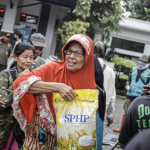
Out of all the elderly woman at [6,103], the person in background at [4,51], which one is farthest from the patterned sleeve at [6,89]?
the person in background at [4,51]

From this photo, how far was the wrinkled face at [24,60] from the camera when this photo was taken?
3.19m

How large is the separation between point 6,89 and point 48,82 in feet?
2.68

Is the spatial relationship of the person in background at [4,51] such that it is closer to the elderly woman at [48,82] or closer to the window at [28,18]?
the elderly woman at [48,82]

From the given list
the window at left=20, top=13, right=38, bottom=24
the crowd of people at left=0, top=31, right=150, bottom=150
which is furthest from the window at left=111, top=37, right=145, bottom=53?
the crowd of people at left=0, top=31, right=150, bottom=150

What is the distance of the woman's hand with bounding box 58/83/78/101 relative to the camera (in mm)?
2100

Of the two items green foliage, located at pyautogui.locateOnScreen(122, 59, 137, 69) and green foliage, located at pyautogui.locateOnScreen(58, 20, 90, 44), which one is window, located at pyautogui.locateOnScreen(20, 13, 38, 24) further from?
green foliage, located at pyautogui.locateOnScreen(122, 59, 137, 69)

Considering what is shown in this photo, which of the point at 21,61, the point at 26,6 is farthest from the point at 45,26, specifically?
the point at 21,61

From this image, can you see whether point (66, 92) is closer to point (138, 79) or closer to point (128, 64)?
point (138, 79)

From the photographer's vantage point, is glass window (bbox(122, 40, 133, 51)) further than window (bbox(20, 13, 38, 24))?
Yes


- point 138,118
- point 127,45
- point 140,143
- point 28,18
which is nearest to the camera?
point 140,143

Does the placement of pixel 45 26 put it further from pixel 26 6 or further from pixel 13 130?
pixel 13 130

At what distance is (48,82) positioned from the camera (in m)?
2.16

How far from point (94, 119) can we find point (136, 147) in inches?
49.0

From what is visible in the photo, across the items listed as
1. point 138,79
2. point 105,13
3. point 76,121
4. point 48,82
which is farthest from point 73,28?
point 76,121
